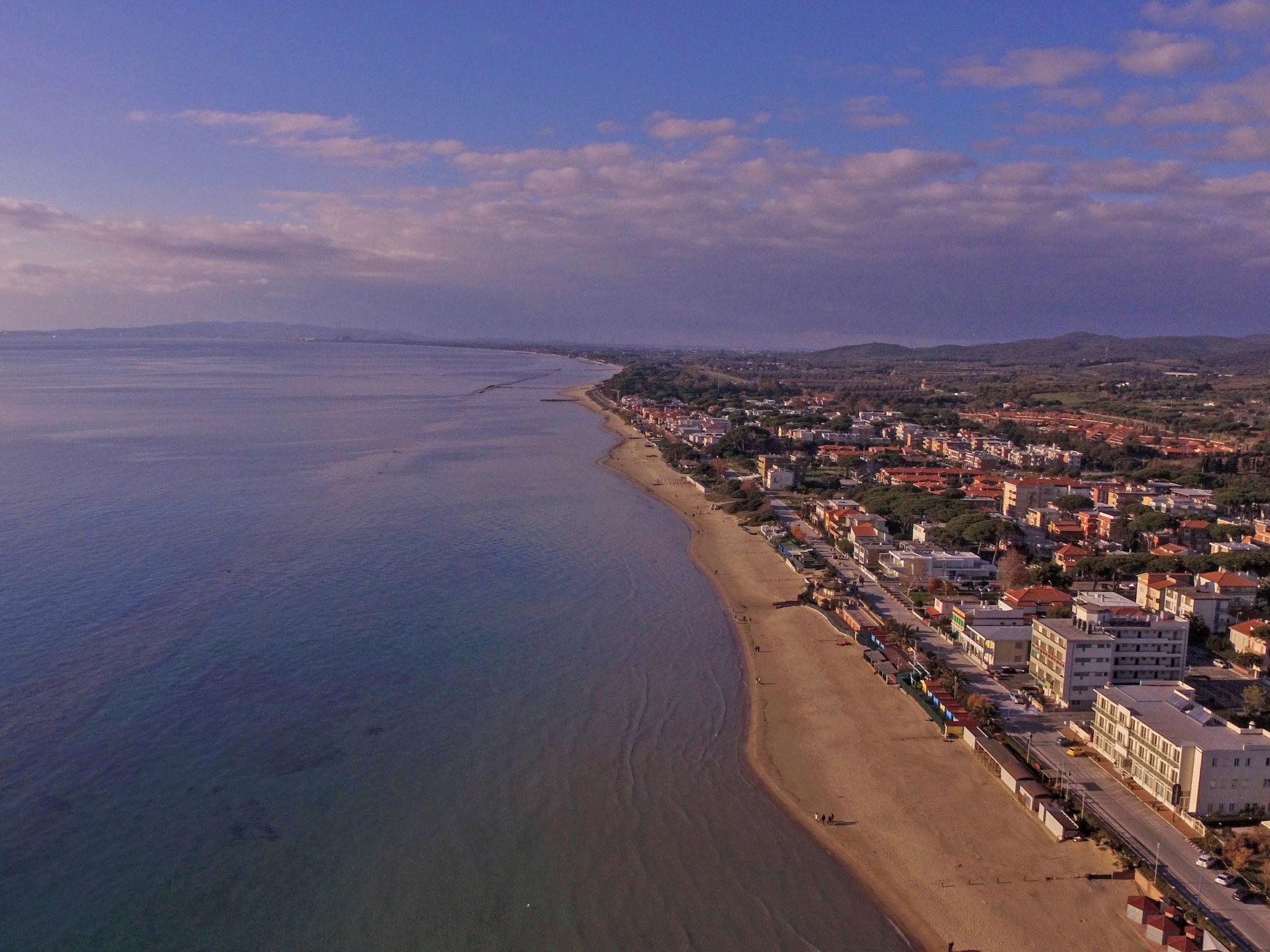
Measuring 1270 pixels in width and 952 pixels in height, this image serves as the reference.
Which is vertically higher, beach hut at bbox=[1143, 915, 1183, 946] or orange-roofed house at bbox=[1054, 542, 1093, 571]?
orange-roofed house at bbox=[1054, 542, 1093, 571]

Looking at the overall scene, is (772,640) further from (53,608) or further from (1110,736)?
(53,608)

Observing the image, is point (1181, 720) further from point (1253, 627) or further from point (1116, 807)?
point (1253, 627)

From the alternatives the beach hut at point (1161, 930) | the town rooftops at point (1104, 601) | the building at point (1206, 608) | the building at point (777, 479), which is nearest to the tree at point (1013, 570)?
the town rooftops at point (1104, 601)

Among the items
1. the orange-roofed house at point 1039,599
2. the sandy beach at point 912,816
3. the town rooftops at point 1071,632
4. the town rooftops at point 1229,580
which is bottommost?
the sandy beach at point 912,816

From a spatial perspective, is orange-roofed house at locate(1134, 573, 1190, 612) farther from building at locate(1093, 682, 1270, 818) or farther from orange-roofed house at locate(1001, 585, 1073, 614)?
building at locate(1093, 682, 1270, 818)

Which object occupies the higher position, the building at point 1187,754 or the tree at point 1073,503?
the tree at point 1073,503

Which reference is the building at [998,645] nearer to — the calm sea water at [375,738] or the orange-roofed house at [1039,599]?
the orange-roofed house at [1039,599]

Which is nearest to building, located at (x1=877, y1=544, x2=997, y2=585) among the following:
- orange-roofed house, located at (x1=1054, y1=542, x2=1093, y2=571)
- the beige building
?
orange-roofed house, located at (x1=1054, y1=542, x2=1093, y2=571)

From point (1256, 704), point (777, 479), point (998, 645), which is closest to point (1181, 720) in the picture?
point (1256, 704)
